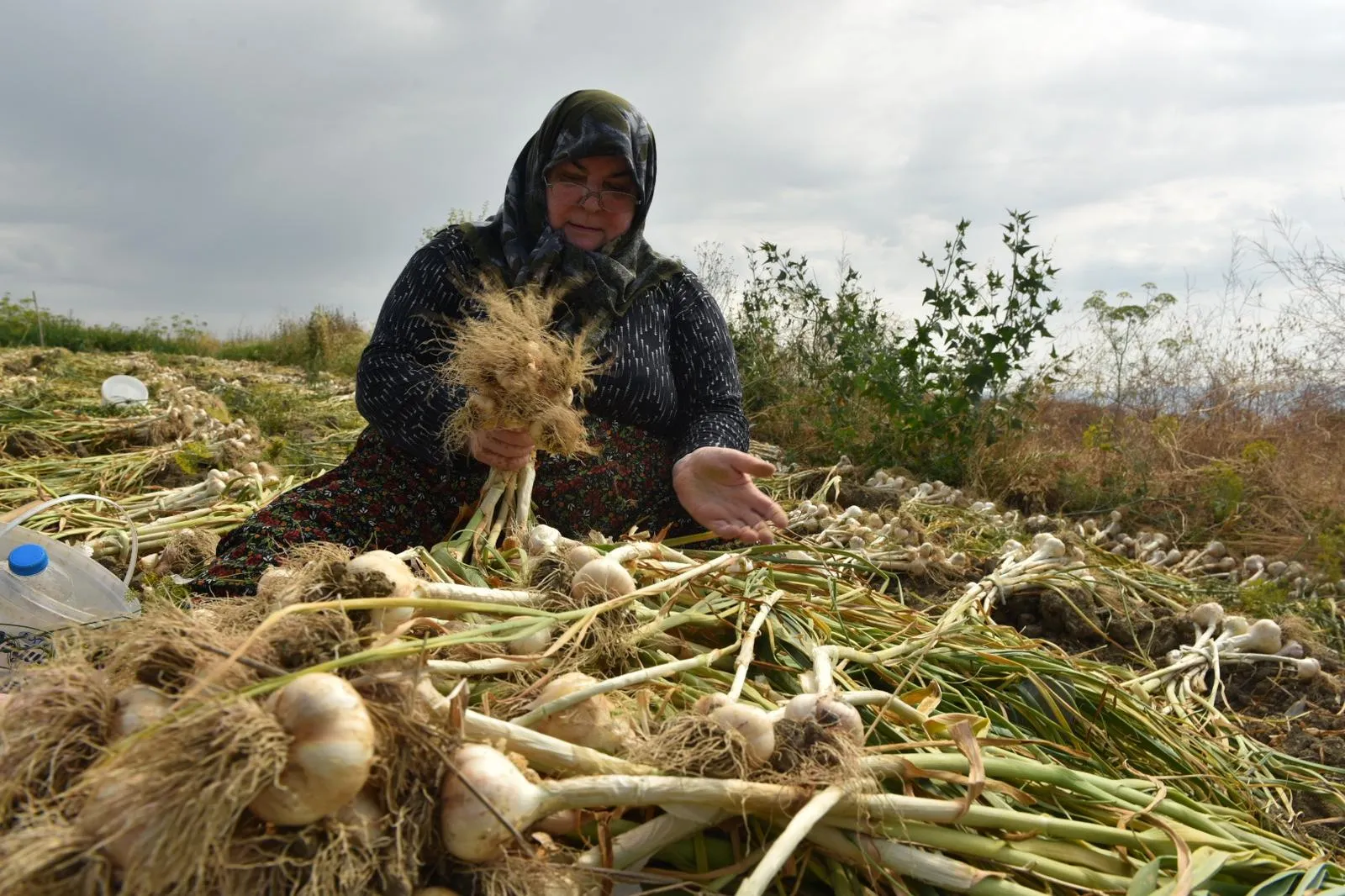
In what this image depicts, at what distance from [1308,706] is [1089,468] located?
238 centimetres

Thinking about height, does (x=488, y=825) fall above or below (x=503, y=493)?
below

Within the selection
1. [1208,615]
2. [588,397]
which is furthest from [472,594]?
[1208,615]

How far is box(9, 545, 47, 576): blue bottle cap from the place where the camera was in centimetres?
180

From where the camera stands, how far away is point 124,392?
5.22 metres

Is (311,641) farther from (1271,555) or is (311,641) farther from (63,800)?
(1271,555)

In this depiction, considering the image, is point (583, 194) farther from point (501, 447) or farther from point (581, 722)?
point (581, 722)

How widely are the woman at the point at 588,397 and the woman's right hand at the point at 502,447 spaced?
0.71ft

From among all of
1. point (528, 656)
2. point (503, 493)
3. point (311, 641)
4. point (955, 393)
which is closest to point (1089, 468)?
point (955, 393)

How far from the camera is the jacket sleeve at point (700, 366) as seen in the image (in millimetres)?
2561

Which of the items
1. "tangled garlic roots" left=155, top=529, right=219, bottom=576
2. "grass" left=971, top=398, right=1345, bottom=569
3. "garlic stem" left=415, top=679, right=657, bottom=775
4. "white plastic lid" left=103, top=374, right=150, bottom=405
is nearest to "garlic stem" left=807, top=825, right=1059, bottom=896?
"garlic stem" left=415, top=679, right=657, bottom=775

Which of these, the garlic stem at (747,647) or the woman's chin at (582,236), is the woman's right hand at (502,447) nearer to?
the garlic stem at (747,647)

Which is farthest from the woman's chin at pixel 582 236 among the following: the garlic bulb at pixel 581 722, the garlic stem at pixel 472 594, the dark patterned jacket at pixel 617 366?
the garlic bulb at pixel 581 722

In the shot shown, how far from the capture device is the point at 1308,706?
2164 mm

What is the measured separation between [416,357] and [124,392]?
3.97 m
